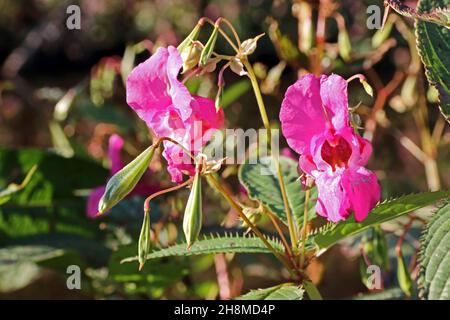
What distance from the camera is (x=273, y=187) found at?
821 millimetres

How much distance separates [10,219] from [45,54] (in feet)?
11.8

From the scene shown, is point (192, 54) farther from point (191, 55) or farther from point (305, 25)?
point (305, 25)

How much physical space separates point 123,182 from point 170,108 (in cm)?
9

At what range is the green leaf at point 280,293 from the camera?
0.65m

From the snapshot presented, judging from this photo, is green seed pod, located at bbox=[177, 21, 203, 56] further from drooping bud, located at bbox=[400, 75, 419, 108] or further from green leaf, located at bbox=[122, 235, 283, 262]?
drooping bud, located at bbox=[400, 75, 419, 108]

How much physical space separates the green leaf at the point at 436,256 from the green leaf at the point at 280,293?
Result: 0.32 feet

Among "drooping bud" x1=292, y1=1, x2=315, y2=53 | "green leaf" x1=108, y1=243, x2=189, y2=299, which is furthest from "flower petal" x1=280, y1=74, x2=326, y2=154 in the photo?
"drooping bud" x1=292, y1=1, x2=315, y2=53

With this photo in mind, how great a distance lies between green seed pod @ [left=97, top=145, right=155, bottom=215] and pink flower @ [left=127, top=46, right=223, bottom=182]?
40 millimetres

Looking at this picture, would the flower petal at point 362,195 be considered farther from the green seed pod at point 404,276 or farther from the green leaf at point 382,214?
Result: the green seed pod at point 404,276

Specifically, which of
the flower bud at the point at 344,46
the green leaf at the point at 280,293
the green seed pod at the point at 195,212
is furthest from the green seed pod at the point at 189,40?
the flower bud at the point at 344,46

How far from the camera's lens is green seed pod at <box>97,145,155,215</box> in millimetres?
604
